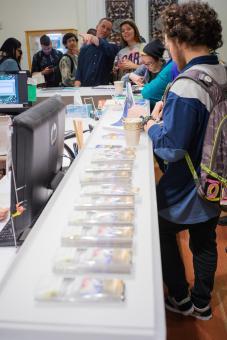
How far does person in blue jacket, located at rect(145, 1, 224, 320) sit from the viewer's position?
1291 millimetres

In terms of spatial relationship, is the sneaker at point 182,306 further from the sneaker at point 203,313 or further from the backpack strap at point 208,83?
the backpack strap at point 208,83

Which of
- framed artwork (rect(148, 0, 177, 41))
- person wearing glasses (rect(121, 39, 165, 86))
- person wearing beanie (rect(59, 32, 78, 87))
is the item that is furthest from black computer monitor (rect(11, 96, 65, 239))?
framed artwork (rect(148, 0, 177, 41))

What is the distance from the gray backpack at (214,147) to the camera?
4.21ft

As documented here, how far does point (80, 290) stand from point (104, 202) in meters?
0.34

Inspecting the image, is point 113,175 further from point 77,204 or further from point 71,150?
point 71,150

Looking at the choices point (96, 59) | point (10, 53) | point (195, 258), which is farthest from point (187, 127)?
point (10, 53)

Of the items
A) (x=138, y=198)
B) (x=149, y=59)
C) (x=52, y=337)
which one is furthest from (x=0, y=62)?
(x=52, y=337)

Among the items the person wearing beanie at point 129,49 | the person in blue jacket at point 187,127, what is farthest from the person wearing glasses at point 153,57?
the person in blue jacket at point 187,127

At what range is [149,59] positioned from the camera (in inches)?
112

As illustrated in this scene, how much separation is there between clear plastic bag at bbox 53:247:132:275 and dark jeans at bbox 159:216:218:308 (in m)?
0.81

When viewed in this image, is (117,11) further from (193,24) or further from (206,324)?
(206,324)

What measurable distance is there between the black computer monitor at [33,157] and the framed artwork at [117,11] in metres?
5.90

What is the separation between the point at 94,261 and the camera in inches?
29.1

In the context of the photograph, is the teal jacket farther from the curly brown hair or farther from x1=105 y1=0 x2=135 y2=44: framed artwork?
x1=105 y1=0 x2=135 y2=44: framed artwork
